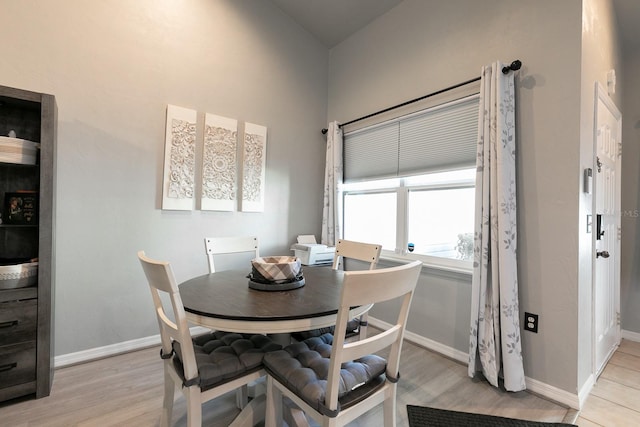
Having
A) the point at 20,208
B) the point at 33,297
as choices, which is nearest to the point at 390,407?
the point at 33,297

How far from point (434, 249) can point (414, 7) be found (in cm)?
215

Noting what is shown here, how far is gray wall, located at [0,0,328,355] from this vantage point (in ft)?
6.77

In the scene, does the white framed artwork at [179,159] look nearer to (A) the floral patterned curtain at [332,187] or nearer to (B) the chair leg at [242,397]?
(A) the floral patterned curtain at [332,187]

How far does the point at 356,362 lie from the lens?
1.28 m

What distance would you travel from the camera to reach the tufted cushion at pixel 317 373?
1.11 meters

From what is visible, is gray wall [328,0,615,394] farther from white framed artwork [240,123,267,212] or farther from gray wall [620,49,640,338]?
white framed artwork [240,123,267,212]

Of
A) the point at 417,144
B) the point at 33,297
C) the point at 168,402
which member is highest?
the point at 417,144

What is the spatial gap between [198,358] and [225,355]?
0.11 m

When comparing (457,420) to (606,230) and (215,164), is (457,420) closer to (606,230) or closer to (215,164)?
(606,230)

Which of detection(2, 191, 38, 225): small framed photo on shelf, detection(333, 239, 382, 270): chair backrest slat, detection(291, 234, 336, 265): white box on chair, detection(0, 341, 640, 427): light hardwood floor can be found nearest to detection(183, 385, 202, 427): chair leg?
detection(0, 341, 640, 427): light hardwood floor

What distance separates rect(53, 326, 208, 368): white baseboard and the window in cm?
215

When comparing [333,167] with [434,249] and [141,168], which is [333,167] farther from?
[141,168]

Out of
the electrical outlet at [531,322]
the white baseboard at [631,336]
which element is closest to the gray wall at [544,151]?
the electrical outlet at [531,322]

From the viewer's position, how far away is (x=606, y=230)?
2.24 m
